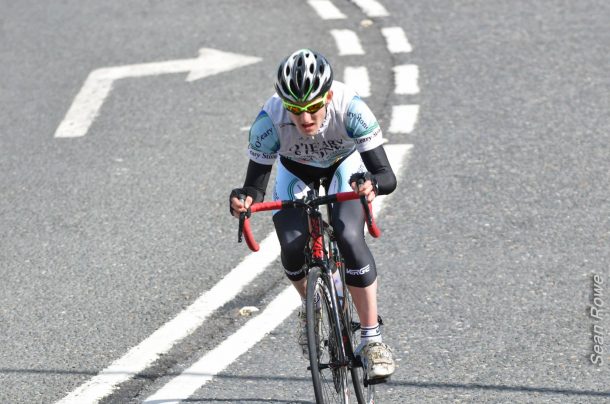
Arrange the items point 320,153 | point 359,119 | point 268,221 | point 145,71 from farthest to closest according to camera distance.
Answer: point 145,71, point 268,221, point 320,153, point 359,119

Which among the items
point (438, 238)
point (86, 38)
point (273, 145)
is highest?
point (273, 145)

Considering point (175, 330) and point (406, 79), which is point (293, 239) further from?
point (406, 79)

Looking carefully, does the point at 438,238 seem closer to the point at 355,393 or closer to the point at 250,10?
the point at 355,393

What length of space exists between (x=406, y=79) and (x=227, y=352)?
16.5 feet

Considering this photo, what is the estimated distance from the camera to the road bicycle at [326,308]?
5465 millimetres

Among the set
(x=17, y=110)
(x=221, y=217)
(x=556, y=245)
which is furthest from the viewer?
(x=17, y=110)

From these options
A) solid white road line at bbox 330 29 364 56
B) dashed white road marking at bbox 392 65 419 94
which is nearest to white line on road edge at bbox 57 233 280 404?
dashed white road marking at bbox 392 65 419 94

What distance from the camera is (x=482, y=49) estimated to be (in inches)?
460

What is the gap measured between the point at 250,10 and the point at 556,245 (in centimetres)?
683

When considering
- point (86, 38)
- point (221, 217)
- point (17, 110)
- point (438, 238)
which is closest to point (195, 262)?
point (221, 217)

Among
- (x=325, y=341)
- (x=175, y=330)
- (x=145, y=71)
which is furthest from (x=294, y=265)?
(x=145, y=71)

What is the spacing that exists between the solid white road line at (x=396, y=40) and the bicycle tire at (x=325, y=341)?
649 cm

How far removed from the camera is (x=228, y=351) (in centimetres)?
667

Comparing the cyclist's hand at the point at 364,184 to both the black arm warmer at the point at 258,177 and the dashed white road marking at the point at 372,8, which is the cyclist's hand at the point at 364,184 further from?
the dashed white road marking at the point at 372,8
